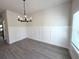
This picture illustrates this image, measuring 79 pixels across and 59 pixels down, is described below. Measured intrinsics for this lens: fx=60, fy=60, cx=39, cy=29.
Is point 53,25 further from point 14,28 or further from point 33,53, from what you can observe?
point 14,28

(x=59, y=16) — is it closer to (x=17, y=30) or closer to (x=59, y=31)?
(x=59, y=31)

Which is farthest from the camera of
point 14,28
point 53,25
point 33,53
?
point 14,28

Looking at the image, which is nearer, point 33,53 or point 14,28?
point 33,53

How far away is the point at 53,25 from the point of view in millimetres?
4215

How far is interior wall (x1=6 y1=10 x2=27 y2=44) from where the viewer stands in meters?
4.53

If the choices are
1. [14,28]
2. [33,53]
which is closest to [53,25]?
[33,53]

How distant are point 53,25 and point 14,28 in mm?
3123

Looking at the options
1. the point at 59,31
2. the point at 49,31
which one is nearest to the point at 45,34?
the point at 49,31

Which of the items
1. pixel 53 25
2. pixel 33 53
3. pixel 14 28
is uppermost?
pixel 53 25

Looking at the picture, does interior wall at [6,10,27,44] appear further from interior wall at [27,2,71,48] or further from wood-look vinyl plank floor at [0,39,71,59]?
wood-look vinyl plank floor at [0,39,71,59]

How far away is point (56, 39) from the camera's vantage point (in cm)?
416

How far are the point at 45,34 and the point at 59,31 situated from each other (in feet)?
3.81

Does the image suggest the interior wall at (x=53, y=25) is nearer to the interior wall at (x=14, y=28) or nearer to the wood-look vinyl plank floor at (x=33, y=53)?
the wood-look vinyl plank floor at (x=33, y=53)

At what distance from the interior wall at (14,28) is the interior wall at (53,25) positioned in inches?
45.1
